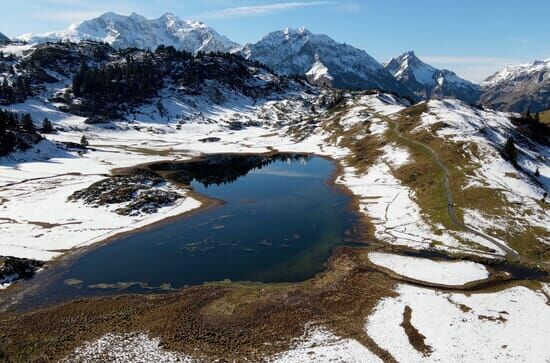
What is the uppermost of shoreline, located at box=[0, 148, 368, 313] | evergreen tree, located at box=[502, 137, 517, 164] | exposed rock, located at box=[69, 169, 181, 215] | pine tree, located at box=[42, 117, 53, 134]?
pine tree, located at box=[42, 117, 53, 134]

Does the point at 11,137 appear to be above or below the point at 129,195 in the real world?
above

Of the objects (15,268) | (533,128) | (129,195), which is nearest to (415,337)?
(15,268)

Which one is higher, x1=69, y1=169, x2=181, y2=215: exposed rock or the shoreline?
x1=69, y1=169, x2=181, y2=215: exposed rock

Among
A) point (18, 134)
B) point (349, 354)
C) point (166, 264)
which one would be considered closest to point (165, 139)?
point (18, 134)

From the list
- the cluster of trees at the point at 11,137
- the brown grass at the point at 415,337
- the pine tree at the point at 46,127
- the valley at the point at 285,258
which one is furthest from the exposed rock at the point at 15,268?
the pine tree at the point at 46,127

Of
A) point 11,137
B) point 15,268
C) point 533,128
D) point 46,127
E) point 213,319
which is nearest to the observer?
point 213,319

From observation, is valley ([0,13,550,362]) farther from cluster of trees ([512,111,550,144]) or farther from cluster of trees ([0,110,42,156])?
cluster of trees ([512,111,550,144])

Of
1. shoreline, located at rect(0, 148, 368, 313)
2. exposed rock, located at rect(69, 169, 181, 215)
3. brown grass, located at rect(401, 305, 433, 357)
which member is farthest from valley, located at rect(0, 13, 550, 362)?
exposed rock, located at rect(69, 169, 181, 215)

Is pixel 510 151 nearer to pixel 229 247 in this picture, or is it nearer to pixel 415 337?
pixel 415 337

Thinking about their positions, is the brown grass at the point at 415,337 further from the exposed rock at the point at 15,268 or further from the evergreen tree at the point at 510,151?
the evergreen tree at the point at 510,151
